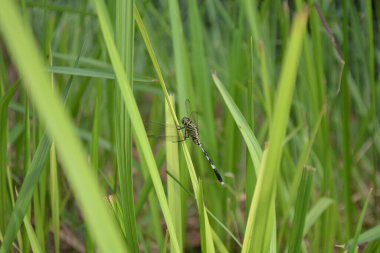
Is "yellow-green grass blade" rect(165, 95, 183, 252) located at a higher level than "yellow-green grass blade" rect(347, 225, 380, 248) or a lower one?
higher

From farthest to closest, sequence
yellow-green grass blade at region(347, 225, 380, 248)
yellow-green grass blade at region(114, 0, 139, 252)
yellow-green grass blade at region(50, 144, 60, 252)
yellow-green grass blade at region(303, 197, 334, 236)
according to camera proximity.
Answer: yellow-green grass blade at region(303, 197, 334, 236) → yellow-green grass blade at region(50, 144, 60, 252) → yellow-green grass blade at region(347, 225, 380, 248) → yellow-green grass blade at region(114, 0, 139, 252)

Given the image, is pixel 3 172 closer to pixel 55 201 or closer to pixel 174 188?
pixel 55 201

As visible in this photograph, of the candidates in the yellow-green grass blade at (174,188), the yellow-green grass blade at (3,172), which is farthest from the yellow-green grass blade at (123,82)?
the yellow-green grass blade at (3,172)

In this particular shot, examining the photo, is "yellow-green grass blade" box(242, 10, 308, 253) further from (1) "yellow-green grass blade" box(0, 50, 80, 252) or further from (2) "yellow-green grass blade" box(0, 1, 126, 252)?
(1) "yellow-green grass blade" box(0, 50, 80, 252)

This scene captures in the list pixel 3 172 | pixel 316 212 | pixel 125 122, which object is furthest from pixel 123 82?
pixel 316 212

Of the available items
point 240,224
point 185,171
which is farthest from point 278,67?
point 185,171

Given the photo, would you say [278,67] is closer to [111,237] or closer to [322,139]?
[322,139]

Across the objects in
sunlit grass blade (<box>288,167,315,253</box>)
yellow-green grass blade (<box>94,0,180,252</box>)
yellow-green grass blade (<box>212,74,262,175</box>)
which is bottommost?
sunlit grass blade (<box>288,167,315,253</box>)

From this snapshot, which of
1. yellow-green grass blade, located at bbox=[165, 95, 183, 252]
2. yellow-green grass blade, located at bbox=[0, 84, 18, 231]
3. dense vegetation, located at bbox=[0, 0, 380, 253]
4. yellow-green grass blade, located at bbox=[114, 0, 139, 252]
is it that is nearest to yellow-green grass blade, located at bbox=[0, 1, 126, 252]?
dense vegetation, located at bbox=[0, 0, 380, 253]
